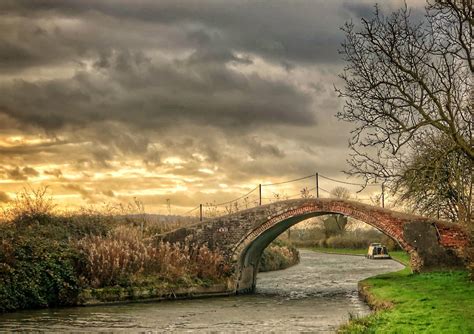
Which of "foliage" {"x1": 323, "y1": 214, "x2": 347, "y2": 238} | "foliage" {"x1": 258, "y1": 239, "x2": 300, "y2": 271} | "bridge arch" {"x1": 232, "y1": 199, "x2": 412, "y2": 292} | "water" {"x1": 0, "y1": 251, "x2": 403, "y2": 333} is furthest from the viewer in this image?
"foliage" {"x1": 323, "y1": 214, "x2": 347, "y2": 238}

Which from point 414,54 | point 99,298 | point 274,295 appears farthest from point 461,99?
point 99,298

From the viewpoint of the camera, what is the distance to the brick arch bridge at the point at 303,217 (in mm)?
25844

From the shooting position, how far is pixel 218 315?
20578 mm

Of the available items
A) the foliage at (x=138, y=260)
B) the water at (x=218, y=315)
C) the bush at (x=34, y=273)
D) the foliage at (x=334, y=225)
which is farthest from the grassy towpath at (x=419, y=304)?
the foliage at (x=334, y=225)

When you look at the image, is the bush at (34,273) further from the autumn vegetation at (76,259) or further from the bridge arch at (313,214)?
the bridge arch at (313,214)

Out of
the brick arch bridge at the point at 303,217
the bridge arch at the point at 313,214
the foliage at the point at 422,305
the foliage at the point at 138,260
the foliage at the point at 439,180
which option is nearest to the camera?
the foliage at the point at 422,305

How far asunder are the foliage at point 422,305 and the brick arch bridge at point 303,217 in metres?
1.20

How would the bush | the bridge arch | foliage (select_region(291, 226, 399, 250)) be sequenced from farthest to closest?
1. foliage (select_region(291, 226, 399, 250))
2. the bridge arch
3. the bush

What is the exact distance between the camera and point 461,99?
2044 cm

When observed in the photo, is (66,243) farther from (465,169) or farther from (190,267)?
(465,169)

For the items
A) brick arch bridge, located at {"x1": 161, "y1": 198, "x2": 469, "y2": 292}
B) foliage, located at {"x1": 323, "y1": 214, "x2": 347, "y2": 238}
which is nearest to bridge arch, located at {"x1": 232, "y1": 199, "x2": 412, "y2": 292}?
brick arch bridge, located at {"x1": 161, "y1": 198, "x2": 469, "y2": 292}

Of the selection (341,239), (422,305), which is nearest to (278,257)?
(422,305)

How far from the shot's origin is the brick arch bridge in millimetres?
25844

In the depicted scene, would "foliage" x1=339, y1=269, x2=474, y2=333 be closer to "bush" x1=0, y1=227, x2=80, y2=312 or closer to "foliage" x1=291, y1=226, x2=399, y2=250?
"bush" x1=0, y1=227, x2=80, y2=312
